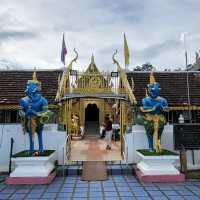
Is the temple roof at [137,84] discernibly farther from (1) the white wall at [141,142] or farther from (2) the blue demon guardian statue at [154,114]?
(2) the blue demon guardian statue at [154,114]

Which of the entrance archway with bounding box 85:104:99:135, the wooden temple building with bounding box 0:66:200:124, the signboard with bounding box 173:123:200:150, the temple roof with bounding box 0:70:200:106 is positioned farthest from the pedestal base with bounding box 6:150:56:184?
the entrance archway with bounding box 85:104:99:135

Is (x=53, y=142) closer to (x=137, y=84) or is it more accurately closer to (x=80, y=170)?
(x=80, y=170)

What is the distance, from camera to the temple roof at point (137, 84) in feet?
28.9

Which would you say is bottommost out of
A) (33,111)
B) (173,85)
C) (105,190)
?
(105,190)

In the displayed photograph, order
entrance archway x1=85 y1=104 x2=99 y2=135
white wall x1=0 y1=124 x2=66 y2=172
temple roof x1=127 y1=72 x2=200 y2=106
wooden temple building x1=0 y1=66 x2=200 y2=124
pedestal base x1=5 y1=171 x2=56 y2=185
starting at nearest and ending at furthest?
pedestal base x1=5 y1=171 x2=56 y2=185 < white wall x1=0 y1=124 x2=66 y2=172 < wooden temple building x1=0 y1=66 x2=200 y2=124 < temple roof x1=127 y1=72 x2=200 y2=106 < entrance archway x1=85 y1=104 x2=99 y2=135

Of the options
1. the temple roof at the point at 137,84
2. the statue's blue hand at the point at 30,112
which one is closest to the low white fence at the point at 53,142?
the temple roof at the point at 137,84

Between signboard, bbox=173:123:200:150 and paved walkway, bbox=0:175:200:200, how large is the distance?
1.48 m

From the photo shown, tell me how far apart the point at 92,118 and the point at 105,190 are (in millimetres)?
15933

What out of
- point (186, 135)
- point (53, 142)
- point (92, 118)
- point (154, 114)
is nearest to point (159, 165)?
point (154, 114)

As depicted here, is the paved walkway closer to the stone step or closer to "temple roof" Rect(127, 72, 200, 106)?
the stone step

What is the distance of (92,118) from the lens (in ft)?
71.5

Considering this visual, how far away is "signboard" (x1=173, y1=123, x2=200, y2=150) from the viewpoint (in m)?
7.73

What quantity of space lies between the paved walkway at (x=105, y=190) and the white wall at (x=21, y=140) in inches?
55.7

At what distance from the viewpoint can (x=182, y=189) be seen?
591 centimetres
